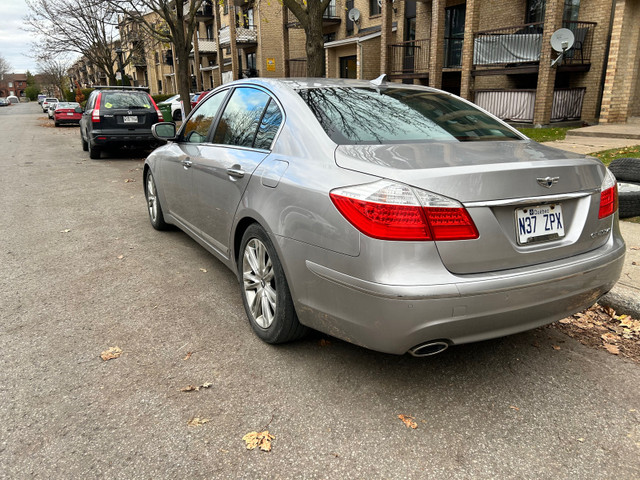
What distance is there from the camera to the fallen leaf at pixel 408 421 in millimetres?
2471

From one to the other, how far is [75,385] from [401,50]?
22.1 m

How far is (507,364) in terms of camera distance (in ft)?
9.95

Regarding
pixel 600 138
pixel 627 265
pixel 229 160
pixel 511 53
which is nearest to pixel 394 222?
pixel 229 160

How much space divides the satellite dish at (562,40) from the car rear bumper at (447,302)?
43.9 feet

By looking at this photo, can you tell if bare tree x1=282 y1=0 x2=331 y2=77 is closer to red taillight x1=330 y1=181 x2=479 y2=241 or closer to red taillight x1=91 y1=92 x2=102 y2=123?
red taillight x1=91 y1=92 x2=102 y2=123

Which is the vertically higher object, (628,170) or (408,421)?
(628,170)

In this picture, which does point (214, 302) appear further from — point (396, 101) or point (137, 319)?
point (396, 101)

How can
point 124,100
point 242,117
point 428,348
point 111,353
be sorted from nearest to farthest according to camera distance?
1. point 428,348
2. point 111,353
3. point 242,117
4. point 124,100

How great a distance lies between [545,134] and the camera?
13250 millimetres

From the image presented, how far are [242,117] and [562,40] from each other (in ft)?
→ 43.5

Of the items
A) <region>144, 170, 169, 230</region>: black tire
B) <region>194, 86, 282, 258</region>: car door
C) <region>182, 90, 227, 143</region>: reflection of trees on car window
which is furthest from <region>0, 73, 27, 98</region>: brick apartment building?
<region>194, 86, 282, 258</region>: car door

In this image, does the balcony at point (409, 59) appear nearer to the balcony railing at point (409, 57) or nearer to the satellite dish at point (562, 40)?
the balcony railing at point (409, 57)

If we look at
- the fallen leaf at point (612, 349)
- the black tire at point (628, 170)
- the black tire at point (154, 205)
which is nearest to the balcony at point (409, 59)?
the black tire at point (628, 170)

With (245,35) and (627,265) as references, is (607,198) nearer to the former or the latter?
(627,265)
